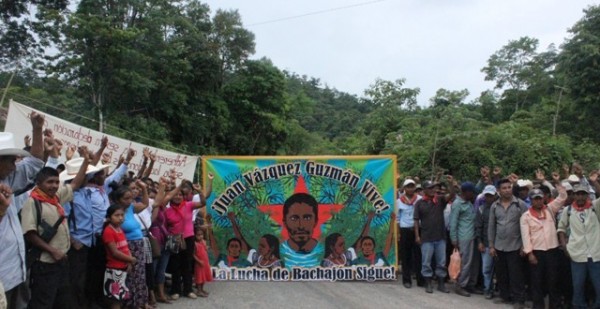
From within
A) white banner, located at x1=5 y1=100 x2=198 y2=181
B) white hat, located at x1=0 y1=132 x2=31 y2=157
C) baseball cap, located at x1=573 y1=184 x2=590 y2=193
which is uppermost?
white banner, located at x1=5 y1=100 x2=198 y2=181

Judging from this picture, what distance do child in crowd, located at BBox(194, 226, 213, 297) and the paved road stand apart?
0.22 meters

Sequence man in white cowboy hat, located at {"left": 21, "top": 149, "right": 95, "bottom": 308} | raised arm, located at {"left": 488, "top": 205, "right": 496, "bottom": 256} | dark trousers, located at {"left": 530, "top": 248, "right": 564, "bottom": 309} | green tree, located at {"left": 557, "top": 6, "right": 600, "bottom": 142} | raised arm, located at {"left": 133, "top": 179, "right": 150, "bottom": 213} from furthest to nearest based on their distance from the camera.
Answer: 1. green tree, located at {"left": 557, "top": 6, "right": 600, "bottom": 142}
2. raised arm, located at {"left": 488, "top": 205, "right": 496, "bottom": 256}
3. dark trousers, located at {"left": 530, "top": 248, "right": 564, "bottom": 309}
4. raised arm, located at {"left": 133, "top": 179, "right": 150, "bottom": 213}
5. man in white cowboy hat, located at {"left": 21, "top": 149, "right": 95, "bottom": 308}

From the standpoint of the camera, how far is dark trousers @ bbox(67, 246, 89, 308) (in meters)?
5.73

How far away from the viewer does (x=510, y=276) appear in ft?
26.5

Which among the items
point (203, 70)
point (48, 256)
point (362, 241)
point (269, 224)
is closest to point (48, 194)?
point (48, 256)

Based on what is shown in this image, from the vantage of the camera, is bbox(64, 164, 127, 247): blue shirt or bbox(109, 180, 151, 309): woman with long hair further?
bbox(109, 180, 151, 309): woman with long hair

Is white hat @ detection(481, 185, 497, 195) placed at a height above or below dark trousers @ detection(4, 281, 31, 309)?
above

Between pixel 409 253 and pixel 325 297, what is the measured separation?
199 cm

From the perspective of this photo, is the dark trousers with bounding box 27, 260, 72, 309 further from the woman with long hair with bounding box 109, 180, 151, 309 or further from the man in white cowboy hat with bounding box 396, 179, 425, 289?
the man in white cowboy hat with bounding box 396, 179, 425, 289

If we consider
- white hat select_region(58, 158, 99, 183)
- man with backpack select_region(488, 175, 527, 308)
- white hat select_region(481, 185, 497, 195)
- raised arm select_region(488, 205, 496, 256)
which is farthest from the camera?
white hat select_region(481, 185, 497, 195)

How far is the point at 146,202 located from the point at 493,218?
4.94 m

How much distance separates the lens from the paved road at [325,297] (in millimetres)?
7730

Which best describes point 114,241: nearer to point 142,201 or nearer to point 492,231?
point 142,201

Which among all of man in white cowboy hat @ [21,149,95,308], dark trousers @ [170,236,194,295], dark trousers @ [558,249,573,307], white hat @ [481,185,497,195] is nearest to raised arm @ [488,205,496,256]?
white hat @ [481,185,497,195]
